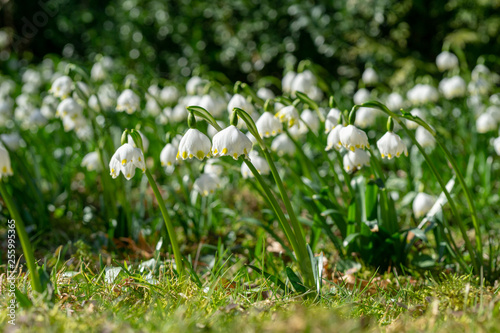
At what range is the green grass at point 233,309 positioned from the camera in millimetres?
1485

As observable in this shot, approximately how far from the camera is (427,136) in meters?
3.40

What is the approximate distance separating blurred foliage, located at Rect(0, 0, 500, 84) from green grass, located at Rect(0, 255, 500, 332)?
469cm

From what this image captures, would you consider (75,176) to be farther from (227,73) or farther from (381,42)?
(381,42)

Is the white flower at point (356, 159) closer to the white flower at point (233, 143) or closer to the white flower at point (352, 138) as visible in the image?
the white flower at point (352, 138)

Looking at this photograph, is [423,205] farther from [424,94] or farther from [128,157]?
[424,94]

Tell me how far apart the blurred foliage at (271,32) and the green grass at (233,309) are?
4.69 metres

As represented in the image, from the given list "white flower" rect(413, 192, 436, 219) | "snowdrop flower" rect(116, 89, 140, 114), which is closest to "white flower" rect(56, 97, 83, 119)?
"snowdrop flower" rect(116, 89, 140, 114)

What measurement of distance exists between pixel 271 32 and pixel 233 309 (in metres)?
5.67

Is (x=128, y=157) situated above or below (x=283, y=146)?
above

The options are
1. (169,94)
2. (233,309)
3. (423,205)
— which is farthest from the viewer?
(169,94)

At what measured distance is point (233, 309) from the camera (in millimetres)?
1752

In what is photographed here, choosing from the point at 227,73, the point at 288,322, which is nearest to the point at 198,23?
the point at 227,73

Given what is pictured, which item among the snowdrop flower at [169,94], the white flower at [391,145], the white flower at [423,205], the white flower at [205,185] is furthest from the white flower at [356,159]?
the snowdrop flower at [169,94]

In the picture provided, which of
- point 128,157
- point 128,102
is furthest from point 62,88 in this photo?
point 128,157
